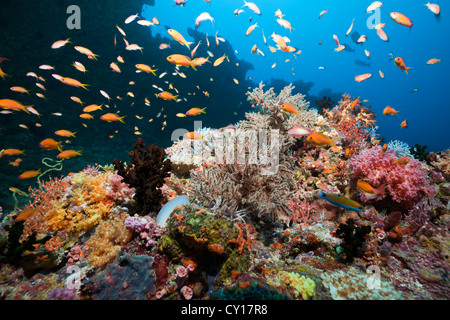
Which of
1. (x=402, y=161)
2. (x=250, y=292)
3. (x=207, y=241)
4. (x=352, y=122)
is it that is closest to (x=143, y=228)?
(x=207, y=241)

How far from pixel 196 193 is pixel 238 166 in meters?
0.97

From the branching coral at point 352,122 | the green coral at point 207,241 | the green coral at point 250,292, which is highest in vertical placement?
the branching coral at point 352,122

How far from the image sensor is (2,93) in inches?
570

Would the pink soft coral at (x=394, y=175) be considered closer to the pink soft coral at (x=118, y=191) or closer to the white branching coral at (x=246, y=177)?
the white branching coral at (x=246, y=177)

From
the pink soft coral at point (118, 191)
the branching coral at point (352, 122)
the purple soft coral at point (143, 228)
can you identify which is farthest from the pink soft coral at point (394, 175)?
the pink soft coral at point (118, 191)

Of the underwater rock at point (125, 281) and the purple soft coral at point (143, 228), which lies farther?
the purple soft coral at point (143, 228)

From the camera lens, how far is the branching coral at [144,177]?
372 centimetres

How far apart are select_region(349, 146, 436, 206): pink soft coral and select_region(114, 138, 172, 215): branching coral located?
4.66m

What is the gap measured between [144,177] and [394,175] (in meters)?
5.36

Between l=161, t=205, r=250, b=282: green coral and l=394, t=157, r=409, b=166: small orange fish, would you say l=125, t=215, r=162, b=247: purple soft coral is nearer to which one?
l=161, t=205, r=250, b=282: green coral

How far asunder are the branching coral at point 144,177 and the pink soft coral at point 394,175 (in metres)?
Result: 4.66
